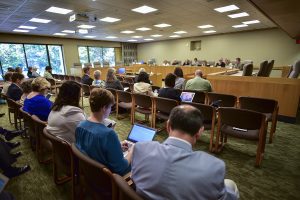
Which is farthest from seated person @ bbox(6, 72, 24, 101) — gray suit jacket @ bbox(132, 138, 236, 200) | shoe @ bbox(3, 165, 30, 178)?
gray suit jacket @ bbox(132, 138, 236, 200)

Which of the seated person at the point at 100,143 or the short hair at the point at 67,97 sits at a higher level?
the short hair at the point at 67,97

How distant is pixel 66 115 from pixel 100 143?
2.32 ft

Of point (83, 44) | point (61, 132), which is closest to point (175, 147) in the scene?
point (61, 132)

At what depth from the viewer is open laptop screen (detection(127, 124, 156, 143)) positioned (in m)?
1.70

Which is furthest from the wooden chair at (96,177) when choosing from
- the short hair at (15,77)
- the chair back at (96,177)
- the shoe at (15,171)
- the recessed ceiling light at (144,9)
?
the recessed ceiling light at (144,9)

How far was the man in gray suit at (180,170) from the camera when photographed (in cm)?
74

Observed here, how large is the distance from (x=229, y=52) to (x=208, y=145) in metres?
10.4

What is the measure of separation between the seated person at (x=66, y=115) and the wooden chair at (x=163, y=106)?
4.84 ft

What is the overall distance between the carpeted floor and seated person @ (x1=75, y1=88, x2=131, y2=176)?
1010 millimetres

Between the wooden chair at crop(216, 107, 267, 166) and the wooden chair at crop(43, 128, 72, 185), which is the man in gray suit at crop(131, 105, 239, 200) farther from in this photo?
the wooden chair at crop(216, 107, 267, 166)

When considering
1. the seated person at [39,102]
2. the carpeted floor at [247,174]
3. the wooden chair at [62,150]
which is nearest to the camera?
the wooden chair at [62,150]

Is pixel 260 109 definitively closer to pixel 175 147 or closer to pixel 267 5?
pixel 175 147

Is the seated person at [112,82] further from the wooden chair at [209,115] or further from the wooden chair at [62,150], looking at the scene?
the wooden chair at [62,150]

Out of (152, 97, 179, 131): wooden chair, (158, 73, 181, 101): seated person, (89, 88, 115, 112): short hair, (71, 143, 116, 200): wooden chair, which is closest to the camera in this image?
(71, 143, 116, 200): wooden chair
